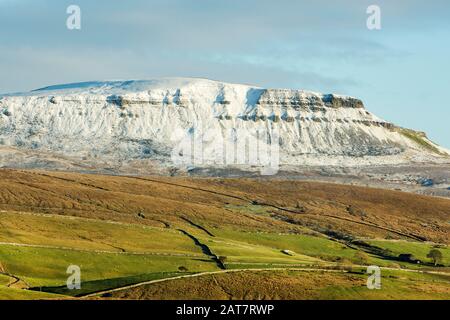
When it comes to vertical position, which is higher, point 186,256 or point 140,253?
Answer: point 140,253

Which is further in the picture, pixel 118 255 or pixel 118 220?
pixel 118 220

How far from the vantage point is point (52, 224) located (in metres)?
165

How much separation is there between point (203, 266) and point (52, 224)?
41.7 m

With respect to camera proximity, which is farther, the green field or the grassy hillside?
the green field

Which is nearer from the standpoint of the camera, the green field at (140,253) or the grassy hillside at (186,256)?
the grassy hillside at (186,256)
